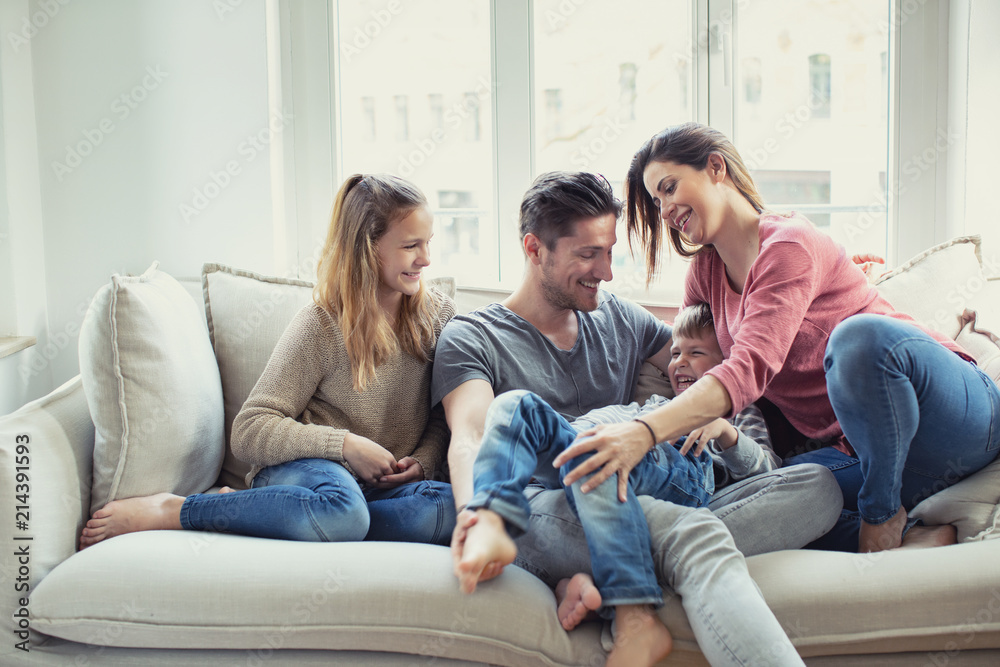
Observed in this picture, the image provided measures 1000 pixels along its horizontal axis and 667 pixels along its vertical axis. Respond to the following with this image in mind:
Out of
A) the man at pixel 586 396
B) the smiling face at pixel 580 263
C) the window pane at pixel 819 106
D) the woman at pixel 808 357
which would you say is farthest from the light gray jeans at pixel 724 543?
the window pane at pixel 819 106

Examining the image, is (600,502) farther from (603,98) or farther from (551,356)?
(603,98)

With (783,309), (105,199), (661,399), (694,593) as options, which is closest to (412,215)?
(661,399)

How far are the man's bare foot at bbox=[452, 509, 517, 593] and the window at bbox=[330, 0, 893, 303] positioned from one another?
4.00 feet

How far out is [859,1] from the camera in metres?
2.07

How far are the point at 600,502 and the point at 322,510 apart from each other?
1.59ft

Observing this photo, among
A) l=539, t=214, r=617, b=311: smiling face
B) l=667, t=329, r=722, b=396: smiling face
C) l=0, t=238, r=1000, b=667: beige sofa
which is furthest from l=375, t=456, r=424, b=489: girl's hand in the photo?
l=667, t=329, r=722, b=396: smiling face

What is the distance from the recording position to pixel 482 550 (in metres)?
1.00

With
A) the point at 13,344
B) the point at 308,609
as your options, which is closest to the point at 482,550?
the point at 308,609

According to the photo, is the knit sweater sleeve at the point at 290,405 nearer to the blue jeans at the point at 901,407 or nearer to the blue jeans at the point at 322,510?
the blue jeans at the point at 322,510

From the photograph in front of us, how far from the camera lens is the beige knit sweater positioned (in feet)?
4.56

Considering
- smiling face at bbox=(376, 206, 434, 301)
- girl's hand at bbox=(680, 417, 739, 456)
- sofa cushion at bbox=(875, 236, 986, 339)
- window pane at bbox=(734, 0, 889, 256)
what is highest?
window pane at bbox=(734, 0, 889, 256)

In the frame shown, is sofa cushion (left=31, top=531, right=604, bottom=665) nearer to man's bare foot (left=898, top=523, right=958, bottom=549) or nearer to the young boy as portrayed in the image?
the young boy

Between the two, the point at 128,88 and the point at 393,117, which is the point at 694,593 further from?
the point at 128,88

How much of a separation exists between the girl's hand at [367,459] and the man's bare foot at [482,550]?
367 mm
